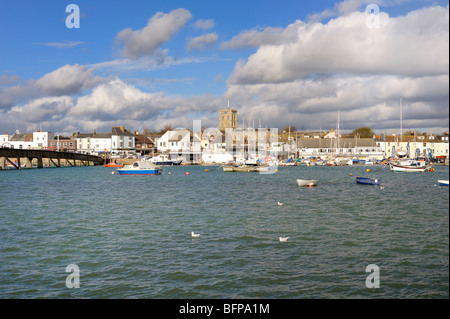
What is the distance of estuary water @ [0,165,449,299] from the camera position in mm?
15141

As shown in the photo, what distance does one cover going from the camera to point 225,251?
20203mm

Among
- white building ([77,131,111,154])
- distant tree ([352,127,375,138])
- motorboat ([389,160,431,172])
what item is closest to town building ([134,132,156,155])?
white building ([77,131,111,154])

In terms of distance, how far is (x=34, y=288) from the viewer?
15359mm

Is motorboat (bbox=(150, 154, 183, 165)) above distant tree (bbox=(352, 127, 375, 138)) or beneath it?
beneath

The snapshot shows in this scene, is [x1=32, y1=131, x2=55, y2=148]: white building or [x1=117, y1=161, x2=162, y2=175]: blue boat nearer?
[x1=117, y1=161, x2=162, y2=175]: blue boat

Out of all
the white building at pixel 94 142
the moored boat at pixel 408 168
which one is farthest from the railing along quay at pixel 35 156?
the moored boat at pixel 408 168

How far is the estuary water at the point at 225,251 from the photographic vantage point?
49.7 feet

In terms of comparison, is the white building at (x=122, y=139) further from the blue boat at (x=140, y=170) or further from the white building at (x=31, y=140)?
the blue boat at (x=140, y=170)

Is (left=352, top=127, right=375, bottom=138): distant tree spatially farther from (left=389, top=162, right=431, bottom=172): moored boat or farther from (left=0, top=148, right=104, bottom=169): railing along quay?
(left=0, top=148, right=104, bottom=169): railing along quay

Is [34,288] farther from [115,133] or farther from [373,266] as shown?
[115,133]

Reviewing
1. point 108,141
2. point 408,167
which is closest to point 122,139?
point 108,141

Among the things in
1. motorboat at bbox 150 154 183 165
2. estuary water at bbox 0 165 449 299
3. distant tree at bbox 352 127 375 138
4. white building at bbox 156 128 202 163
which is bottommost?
estuary water at bbox 0 165 449 299
